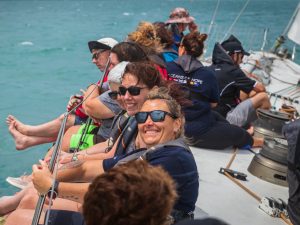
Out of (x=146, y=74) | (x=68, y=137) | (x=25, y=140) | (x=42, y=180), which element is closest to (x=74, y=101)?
(x=68, y=137)

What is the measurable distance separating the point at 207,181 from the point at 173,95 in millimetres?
1328

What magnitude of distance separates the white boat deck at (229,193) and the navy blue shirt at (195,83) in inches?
16.7

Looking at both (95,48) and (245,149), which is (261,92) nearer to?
(245,149)

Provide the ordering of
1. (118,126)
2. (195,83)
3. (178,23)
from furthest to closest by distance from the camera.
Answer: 1. (178,23)
2. (195,83)
3. (118,126)

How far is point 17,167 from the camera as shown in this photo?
7.48 metres

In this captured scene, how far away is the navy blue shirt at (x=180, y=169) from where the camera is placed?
2.01 metres

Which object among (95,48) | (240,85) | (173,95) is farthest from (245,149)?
(173,95)

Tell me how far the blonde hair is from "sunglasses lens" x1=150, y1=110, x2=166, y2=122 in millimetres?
2030

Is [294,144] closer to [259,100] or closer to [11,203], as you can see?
[11,203]

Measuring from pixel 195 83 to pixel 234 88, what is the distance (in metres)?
1.22

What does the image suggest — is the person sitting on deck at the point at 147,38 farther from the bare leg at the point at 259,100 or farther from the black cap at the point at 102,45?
the bare leg at the point at 259,100

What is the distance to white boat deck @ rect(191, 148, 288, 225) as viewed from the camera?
300 centimetres

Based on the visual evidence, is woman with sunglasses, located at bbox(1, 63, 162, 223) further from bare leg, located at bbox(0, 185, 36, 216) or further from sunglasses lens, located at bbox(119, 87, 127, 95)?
bare leg, located at bbox(0, 185, 36, 216)

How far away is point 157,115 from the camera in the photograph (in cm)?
227
